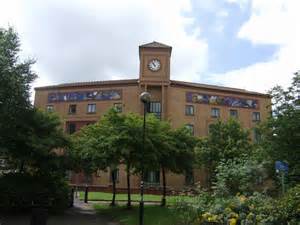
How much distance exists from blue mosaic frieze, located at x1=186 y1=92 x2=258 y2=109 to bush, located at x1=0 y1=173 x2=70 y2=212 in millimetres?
37953

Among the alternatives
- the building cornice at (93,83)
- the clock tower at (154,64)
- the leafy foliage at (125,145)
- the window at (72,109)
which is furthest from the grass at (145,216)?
the window at (72,109)

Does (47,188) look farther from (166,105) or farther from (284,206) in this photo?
(166,105)

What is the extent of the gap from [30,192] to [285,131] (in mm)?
13069

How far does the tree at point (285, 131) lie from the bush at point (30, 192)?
36.4 ft

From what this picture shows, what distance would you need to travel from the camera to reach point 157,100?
56.5m

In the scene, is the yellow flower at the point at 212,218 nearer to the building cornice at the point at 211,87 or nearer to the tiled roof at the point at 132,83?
the tiled roof at the point at 132,83

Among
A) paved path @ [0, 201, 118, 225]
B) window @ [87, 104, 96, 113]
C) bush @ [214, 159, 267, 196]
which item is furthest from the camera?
window @ [87, 104, 96, 113]

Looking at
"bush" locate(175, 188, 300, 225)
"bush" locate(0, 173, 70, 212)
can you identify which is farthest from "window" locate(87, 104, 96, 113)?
"bush" locate(175, 188, 300, 225)

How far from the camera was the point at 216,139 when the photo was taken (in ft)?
159

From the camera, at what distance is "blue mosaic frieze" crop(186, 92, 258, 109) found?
58156mm

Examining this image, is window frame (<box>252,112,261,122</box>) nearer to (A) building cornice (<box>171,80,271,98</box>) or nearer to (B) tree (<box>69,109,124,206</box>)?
(A) building cornice (<box>171,80,271,98</box>)

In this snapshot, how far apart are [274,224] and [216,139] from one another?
39.3 m

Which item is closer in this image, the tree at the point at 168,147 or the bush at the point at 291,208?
the bush at the point at 291,208

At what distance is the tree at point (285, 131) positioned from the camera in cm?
1903
